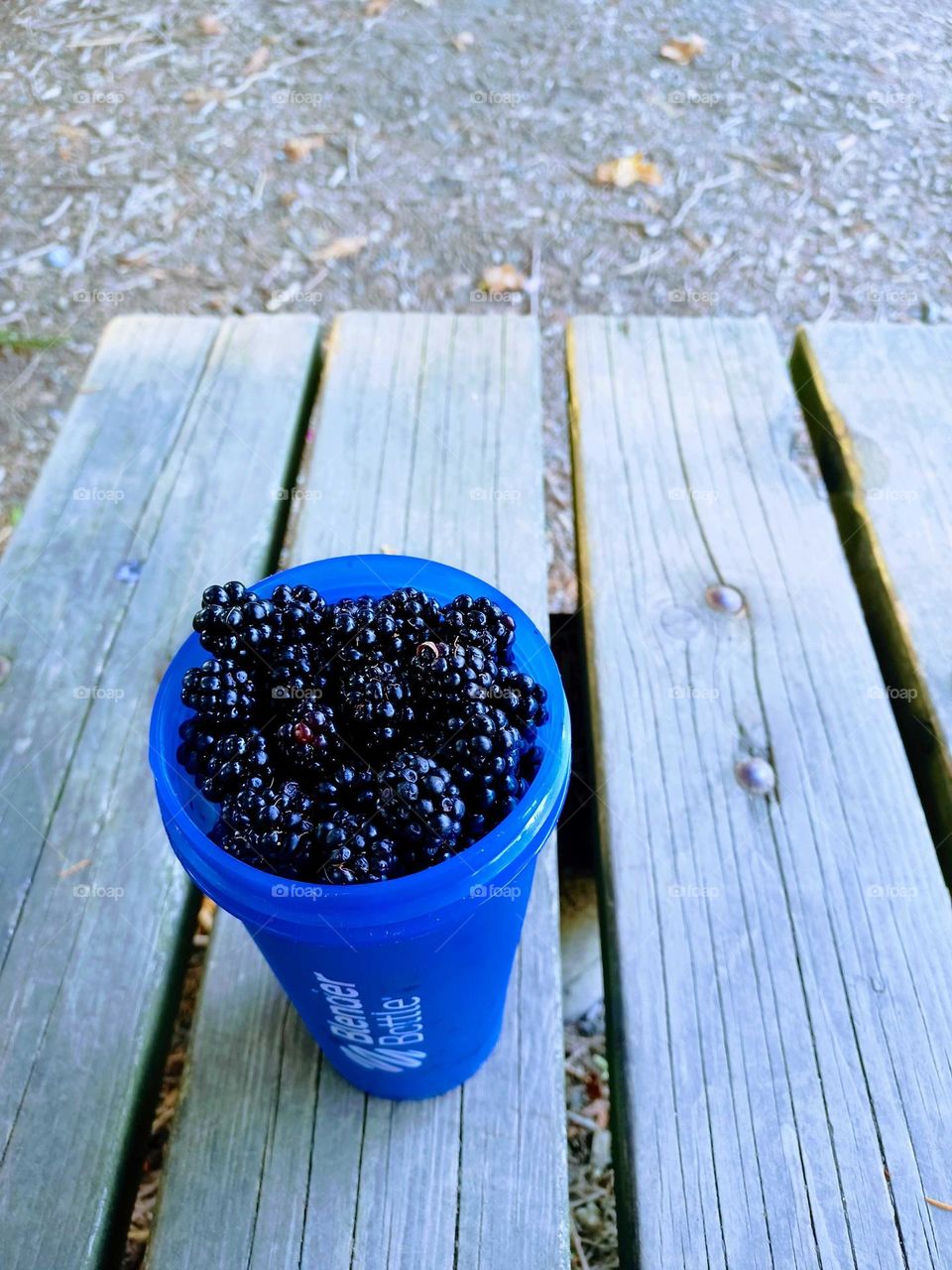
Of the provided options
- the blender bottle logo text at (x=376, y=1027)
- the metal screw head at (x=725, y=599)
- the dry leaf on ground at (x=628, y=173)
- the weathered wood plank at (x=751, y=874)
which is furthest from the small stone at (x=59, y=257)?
the blender bottle logo text at (x=376, y=1027)

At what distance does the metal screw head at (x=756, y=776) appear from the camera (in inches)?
59.6

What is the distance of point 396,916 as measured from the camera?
0.93 m

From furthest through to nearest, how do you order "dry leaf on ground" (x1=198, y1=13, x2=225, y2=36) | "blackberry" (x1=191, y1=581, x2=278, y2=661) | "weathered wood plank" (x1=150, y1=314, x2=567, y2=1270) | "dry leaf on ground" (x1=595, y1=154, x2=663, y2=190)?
"dry leaf on ground" (x1=198, y1=13, x2=225, y2=36)
"dry leaf on ground" (x1=595, y1=154, x2=663, y2=190)
"weathered wood plank" (x1=150, y1=314, x2=567, y2=1270)
"blackberry" (x1=191, y1=581, x2=278, y2=661)

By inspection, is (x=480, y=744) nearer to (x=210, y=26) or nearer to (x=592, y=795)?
(x=592, y=795)

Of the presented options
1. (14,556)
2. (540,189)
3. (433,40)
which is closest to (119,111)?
(433,40)

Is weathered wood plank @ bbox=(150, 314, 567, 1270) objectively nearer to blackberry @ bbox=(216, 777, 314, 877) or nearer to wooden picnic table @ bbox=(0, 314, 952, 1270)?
wooden picnic table @ bbox=(0, 314, 952, 1270)

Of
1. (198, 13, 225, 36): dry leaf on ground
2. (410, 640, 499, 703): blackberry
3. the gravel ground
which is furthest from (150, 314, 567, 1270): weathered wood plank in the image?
(198, 13, 225, 36): dry leaf on ground

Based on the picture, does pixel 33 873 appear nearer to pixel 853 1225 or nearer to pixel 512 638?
pixel 512 638

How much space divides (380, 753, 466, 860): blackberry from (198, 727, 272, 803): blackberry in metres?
0.13

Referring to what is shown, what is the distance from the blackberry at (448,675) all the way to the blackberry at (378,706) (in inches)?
0.9

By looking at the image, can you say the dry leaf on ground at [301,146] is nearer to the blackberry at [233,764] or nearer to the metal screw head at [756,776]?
the metal screw head at [756,776]

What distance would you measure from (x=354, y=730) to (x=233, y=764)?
0.13 metres

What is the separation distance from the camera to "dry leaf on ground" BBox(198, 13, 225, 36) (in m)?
4.58

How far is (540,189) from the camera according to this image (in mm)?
3918
